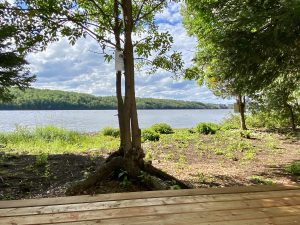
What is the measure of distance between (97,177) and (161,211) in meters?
1.88

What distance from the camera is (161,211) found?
296 centimetres

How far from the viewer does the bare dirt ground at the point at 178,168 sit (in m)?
5.34

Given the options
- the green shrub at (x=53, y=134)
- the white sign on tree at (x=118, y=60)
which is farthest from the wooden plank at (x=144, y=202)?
the green shrub at (x=53, y=134)

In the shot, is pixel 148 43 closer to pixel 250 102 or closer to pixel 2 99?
pixel 2 99

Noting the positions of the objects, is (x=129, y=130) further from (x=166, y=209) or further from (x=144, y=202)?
(x=166, y=209)

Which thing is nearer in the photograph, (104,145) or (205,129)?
(104,145)

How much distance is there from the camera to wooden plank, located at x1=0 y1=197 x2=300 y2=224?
279 centimetres

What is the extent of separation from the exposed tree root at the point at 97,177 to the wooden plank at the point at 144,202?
129 centimetres

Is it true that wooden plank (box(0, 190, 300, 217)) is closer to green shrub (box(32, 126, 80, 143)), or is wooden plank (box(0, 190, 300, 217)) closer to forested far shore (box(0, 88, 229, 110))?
green shrub (box(32, 126, 80, 143))

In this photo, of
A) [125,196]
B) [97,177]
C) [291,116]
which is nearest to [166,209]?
[125,196]

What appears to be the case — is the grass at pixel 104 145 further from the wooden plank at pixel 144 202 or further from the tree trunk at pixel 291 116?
the wooden plank at pixel 144 202

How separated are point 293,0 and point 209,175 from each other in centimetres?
329

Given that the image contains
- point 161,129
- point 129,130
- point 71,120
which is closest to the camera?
point 129,130

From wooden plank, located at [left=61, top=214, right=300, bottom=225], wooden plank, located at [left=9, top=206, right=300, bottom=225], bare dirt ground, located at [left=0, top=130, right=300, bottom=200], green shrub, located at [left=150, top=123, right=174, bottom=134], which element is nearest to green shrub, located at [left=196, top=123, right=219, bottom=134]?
green shrub, located at [left=150, top=123, right=174, bottom=134]
